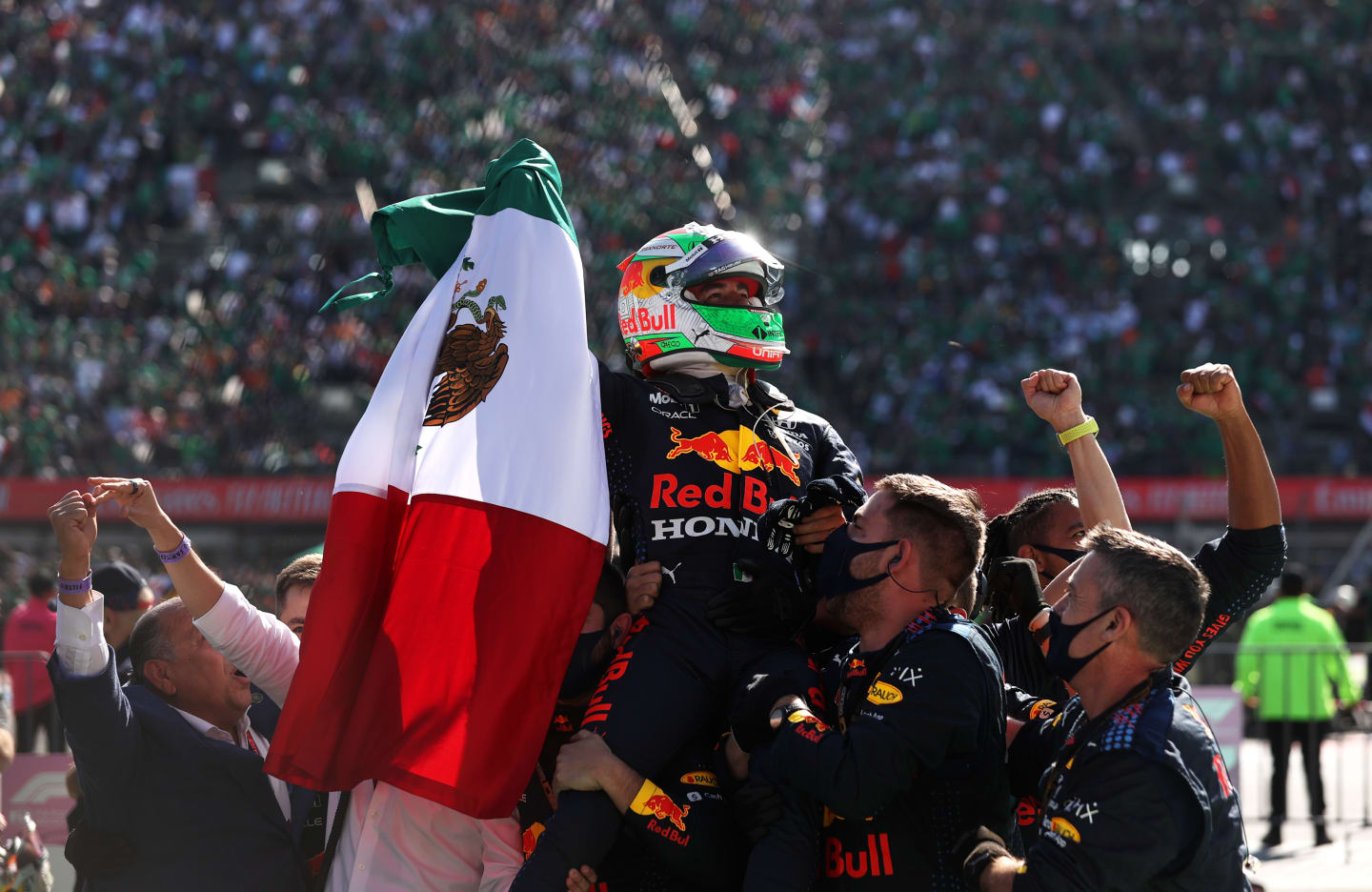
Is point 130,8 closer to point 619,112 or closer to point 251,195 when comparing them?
point 251,195

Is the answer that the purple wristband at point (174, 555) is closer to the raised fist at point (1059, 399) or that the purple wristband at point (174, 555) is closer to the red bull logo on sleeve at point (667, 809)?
the red bull logo on sleeve at point (667, 809)

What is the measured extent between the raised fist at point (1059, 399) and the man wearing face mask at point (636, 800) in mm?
1246

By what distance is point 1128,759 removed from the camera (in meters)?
3.18

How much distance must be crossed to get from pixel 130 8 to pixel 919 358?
1459cm

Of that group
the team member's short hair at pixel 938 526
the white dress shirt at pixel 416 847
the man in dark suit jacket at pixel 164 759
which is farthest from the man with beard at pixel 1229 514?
the man in dark suit jacket at pixel 164 759

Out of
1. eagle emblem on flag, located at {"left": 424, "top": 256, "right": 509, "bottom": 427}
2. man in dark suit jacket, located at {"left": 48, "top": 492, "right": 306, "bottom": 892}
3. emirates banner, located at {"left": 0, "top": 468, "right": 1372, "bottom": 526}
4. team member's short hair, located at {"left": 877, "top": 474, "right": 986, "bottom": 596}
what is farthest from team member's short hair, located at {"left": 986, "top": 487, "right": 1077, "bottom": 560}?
emirates banner, located at {"left": 0, "top": 468, "right": 1372, "bottom": 526}

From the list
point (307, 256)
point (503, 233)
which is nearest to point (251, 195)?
point (307, 256)

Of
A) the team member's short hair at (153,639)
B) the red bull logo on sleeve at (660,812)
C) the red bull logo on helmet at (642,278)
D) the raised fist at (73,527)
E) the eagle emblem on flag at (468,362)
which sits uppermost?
the red bull logo on helmet at (642,278)

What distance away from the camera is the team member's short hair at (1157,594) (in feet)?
11.0

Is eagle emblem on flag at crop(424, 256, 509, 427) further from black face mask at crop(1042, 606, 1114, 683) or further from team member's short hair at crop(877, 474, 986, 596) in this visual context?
black face mask at crop(1042, 606, 1114, 683)

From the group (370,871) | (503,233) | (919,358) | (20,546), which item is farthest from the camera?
(919,358)

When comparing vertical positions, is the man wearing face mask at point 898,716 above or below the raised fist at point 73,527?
below

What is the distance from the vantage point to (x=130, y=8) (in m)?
25.3

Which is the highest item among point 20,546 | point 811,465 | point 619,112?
point 619,112
